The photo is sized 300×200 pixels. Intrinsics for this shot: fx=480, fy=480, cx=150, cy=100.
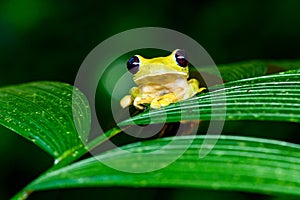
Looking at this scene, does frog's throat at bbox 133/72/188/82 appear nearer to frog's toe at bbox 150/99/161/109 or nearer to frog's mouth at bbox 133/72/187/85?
frog's mouth at bbox 133/72/187/85

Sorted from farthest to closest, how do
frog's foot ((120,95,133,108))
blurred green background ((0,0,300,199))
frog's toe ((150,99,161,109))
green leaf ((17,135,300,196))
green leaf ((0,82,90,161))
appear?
blurred green background ((0,0,300,199)) < frog's foot ((120,95,133,108)) < frog's toe ((150,99,161,109)) < green leaf ((0,82,90,161)) < green leaf ((17,135,300,196))

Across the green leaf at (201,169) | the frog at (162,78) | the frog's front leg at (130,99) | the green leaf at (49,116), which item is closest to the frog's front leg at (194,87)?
the frog at (162,78)

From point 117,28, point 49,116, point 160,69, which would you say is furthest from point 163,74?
point 117,28

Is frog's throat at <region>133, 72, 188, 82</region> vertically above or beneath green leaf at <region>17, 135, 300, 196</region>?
above

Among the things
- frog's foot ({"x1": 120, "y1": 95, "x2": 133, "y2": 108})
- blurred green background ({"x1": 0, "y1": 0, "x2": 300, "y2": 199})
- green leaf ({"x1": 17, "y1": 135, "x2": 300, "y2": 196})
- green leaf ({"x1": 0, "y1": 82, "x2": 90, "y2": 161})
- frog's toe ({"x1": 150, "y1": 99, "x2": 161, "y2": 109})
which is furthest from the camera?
blurred green background ({"x1": 0, "y1": 0, "x2": 300, "y2": 199})

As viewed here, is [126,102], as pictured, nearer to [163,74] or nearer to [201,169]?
[163,74]

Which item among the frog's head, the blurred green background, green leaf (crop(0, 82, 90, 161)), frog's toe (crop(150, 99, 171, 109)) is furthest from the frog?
the blurred green background

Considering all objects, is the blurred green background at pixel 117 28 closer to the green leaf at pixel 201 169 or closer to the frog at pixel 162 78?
the frog at pixel 162 78

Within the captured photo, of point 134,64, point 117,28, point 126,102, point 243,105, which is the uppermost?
point 117,28
